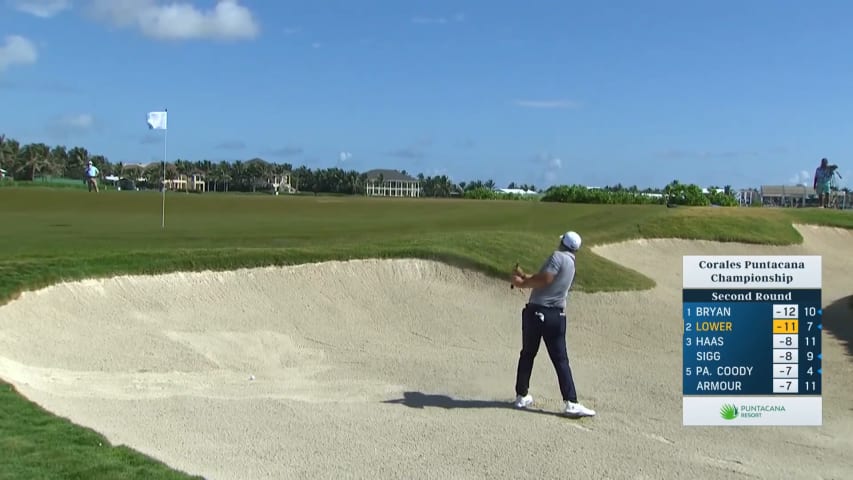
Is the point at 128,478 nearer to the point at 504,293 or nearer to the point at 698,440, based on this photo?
the point at 698,440

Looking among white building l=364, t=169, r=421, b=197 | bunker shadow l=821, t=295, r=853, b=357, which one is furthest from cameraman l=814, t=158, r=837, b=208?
white building l=364, t=169, r=421, b=197

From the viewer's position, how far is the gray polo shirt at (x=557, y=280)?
9.50 meters

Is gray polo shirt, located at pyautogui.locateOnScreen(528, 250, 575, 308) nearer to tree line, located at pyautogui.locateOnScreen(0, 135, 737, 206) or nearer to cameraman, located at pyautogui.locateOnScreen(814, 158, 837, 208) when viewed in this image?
cameraman, located at pyautogui.locateOnScreen(814, 158, 837, 208)

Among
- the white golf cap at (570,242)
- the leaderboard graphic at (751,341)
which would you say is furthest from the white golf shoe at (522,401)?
the white golf cap at (570,242)

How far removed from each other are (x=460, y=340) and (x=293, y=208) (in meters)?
27.9

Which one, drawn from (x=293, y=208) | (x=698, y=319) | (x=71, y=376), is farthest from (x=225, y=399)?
(x=293, y=208)

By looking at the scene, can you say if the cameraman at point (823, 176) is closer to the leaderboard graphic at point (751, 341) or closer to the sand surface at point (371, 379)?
the sand surface at point (371, 379)

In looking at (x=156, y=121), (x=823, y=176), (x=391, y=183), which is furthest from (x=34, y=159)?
(x=823, y=176)

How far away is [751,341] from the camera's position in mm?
10016

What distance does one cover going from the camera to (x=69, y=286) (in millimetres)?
14344

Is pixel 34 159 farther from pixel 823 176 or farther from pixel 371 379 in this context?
pixel 371 379

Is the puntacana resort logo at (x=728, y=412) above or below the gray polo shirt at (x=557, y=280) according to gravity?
below

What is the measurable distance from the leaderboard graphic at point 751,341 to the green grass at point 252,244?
6.36m

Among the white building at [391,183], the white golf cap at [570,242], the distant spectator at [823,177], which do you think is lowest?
the white golf cap at [570,242]
